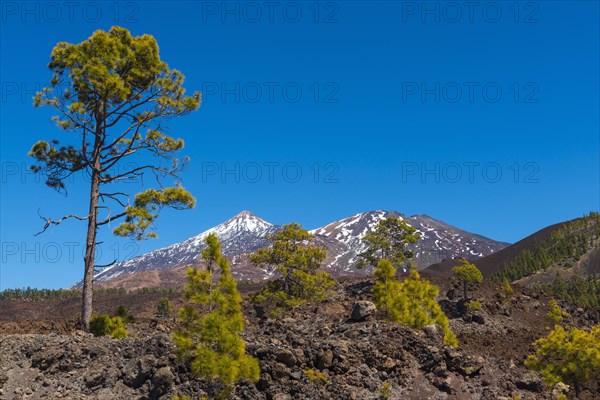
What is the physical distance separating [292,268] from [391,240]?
2075 cm

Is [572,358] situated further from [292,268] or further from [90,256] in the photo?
[90,256]

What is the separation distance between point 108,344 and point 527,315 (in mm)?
42906

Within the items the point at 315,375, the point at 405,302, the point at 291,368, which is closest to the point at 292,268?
the point at 405,302

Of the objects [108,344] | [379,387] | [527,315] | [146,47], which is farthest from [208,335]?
[527,315]

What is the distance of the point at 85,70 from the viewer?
2319cm

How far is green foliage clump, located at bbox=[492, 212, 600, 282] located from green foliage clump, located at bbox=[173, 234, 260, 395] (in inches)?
3937

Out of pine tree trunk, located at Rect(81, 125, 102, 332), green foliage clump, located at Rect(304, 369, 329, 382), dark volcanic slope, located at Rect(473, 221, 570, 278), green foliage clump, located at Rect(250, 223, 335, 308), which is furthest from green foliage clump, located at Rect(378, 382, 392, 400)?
dark volcanic slope, located at Rect(473, 221, 570, 278)

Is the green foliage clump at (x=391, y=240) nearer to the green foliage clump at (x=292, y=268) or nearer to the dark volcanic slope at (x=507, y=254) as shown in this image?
the green foliage clump at (x=292, y=268)

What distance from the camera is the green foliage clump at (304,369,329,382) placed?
1785cm

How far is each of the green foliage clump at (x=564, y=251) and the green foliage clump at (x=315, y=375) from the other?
97549mm

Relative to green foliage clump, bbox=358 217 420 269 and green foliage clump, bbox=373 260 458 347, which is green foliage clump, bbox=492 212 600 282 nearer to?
green foliage clump, bbox=358 217 420 269

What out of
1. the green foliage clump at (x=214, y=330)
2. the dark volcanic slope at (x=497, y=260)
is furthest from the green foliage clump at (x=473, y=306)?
the dark volcanic slope at (x=497, y=260)

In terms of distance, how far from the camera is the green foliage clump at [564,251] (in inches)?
4350

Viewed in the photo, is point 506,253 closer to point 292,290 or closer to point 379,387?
point 292,290
